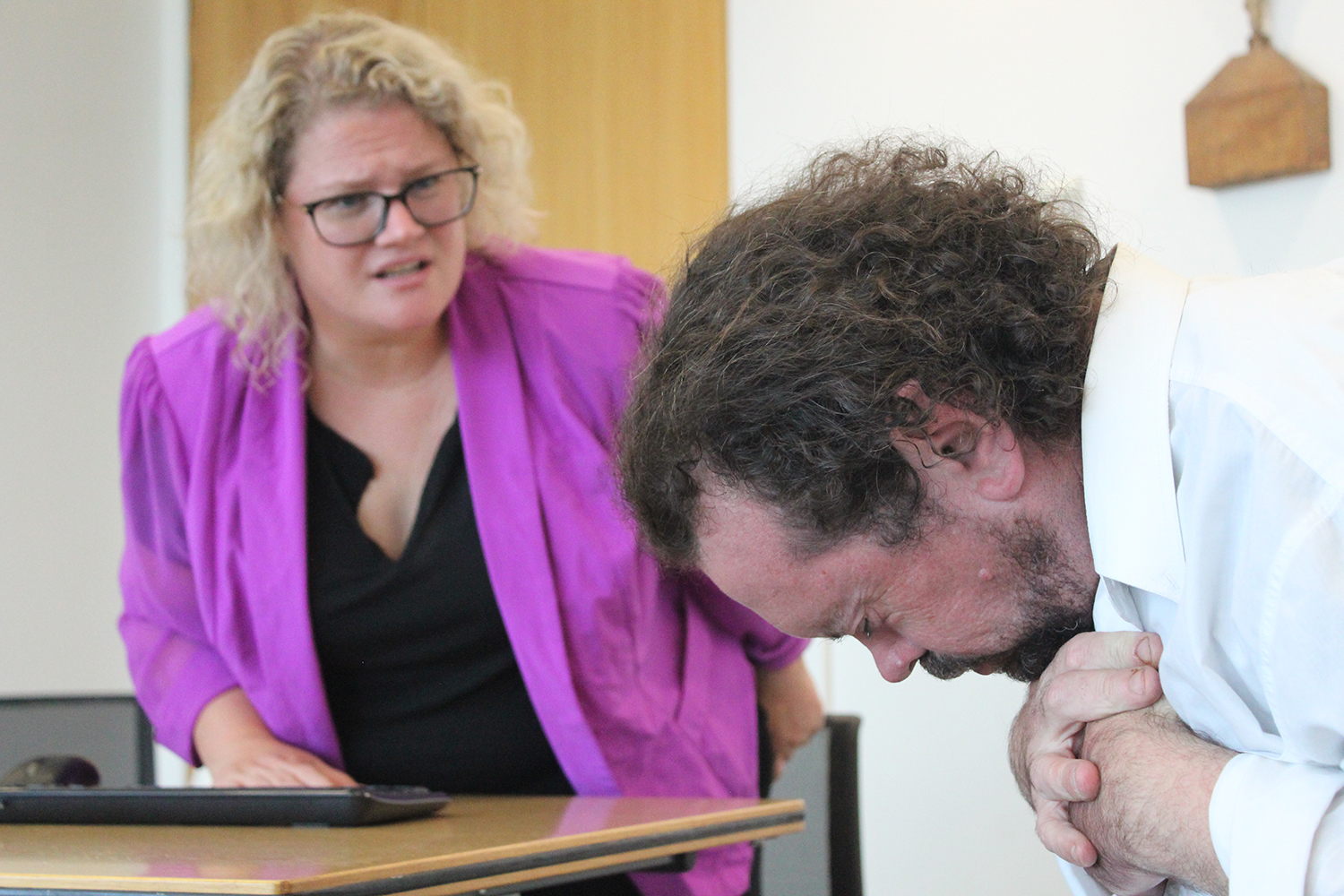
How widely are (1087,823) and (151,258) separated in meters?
Answer: 3.46

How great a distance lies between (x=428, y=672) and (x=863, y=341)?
36.4 inches

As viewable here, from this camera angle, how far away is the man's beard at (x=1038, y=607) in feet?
3.24

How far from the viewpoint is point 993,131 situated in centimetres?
281

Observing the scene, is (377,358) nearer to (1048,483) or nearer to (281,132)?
(281,132)

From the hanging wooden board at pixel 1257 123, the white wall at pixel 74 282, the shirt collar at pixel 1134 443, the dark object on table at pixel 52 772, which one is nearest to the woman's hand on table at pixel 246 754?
the dark object on table at pixel 52 772

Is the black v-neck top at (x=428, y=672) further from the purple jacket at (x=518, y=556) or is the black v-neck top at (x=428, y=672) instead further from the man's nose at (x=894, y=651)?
the man's nose at (x=894, y=651)

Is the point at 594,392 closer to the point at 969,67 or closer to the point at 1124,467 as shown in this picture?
the point at 1124,467

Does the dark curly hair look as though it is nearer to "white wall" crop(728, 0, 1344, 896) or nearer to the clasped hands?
the clasped hands

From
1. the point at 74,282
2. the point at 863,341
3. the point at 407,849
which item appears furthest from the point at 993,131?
the point at 74,282

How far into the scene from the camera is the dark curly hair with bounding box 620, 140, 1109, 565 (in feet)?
3.08

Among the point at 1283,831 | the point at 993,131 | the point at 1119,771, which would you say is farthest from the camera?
the point at 993,131

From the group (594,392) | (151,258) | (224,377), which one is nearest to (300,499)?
(224,377)

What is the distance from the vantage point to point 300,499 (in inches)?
67.1

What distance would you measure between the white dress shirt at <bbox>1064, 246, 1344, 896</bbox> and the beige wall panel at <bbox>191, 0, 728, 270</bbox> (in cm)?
242
